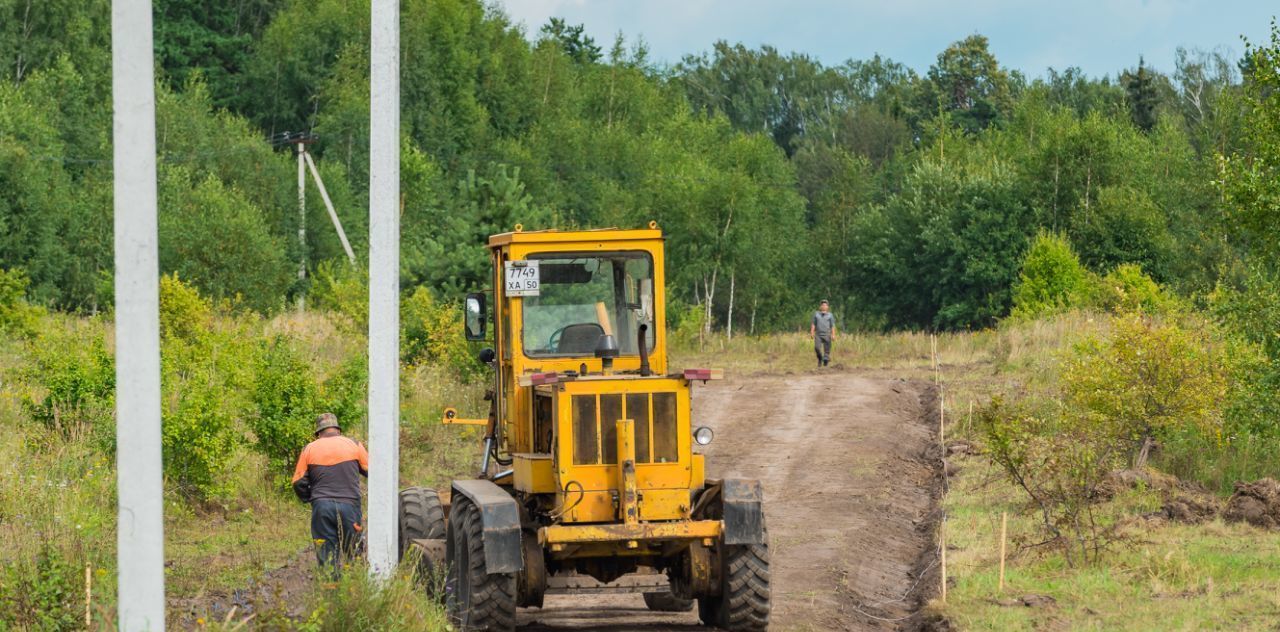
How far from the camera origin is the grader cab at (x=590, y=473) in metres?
10.9

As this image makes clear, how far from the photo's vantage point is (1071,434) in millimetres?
18375

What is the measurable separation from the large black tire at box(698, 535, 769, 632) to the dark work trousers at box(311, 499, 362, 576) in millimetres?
3051

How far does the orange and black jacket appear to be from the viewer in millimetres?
12492

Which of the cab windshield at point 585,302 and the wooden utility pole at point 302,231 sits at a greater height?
the wooden utility pole at point 302,231

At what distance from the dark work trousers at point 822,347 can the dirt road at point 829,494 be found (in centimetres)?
228

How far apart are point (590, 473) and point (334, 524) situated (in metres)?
2.71

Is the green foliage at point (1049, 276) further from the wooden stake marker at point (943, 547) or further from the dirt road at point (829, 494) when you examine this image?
the wooden stake marker at point (943, 547)

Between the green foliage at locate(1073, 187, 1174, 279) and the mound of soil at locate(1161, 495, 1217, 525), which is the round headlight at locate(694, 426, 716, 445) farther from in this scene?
the green foliage at locate(1073, 187, 1174, 279)

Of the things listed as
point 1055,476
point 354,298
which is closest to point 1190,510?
point 1055,476

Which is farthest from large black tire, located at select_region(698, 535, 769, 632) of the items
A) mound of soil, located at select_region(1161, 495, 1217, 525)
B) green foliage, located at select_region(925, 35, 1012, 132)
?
green foliage, located at select_region(925, 35, 1012, 132)

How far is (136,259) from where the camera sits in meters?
6.71

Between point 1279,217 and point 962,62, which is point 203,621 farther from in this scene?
point 962,62

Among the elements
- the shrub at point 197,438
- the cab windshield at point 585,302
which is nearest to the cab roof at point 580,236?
the cab windshield at point 585,302

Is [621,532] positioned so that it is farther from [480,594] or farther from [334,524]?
[334,524]
